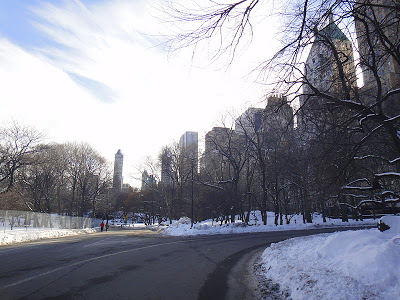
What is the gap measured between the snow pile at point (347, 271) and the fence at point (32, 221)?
77.9 feet

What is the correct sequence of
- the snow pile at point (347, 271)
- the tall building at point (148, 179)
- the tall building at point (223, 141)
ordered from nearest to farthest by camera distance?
the snow pile at point (347, 271), the tall building at point (223, 141), the tall building at point (148, 179)

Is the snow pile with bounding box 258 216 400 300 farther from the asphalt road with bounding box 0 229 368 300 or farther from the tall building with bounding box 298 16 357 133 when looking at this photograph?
the tall building with bounding box 298 16 357 133

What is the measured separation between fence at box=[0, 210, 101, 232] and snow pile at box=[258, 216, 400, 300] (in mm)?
23737

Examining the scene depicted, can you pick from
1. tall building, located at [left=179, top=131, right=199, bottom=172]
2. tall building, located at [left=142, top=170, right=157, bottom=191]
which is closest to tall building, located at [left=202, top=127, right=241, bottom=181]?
tall building, located at [left=179, top=131, right=199, bottom=172]

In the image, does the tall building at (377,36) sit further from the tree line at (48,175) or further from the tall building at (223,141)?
the tree line at (48,175)

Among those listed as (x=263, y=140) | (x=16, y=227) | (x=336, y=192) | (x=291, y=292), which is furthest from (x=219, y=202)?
(x=291, y=292)

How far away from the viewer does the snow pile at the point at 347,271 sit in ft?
14.8

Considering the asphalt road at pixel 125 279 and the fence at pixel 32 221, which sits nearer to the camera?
the asphalt road at pixel 125 279

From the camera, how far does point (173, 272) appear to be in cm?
797

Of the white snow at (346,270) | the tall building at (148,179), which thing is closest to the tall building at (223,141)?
the tall building at (148,179)

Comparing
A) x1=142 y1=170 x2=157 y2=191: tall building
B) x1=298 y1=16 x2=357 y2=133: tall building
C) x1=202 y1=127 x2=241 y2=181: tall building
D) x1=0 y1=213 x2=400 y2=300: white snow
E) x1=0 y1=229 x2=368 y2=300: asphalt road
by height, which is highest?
x1=202 y1=127 x2=241 y2=181: tall building

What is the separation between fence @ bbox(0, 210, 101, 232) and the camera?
23.8 m

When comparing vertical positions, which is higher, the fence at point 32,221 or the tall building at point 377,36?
the tall building at point 377,36

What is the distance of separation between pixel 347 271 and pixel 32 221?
31691mm
